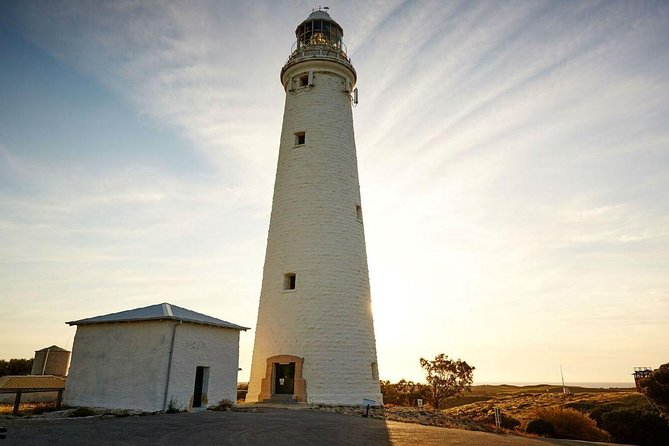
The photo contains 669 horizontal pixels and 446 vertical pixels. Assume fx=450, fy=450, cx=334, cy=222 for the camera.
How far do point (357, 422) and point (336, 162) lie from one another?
11.4 meters

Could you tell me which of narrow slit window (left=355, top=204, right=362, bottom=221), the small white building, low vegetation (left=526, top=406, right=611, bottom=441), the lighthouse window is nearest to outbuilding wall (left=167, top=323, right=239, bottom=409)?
the small white building

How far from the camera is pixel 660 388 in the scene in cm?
1797

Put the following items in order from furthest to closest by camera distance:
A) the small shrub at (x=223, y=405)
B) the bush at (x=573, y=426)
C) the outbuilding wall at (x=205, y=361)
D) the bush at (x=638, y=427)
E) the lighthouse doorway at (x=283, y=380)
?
the bush at (x=573, y=426)
the bush at (x=638, y=427)
the lighthouse doorway at (x=283, y=380)
the small shrub at (x=223, y=405)
the outbuilding wall at (x=205, y=361)

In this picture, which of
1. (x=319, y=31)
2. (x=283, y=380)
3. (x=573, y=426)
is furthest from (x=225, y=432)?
(x=319, y=31)

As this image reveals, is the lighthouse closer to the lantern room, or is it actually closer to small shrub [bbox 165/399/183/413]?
the lantern room

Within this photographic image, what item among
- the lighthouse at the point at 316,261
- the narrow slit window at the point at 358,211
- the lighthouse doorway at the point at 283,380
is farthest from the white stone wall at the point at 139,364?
the narrow slit window at the point at 358,211

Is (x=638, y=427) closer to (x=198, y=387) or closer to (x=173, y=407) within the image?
(x=198, y=387)

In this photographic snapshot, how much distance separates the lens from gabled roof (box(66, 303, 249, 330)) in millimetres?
14688

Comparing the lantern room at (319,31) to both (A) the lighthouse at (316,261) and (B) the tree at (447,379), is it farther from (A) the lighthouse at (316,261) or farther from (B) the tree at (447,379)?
(B) the tree at (447,379)

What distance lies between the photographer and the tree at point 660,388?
17828 millimetres

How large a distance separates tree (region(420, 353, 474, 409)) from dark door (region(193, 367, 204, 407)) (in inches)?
734

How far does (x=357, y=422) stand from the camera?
12797 millimetres

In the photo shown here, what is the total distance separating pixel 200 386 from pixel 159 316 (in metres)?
3.14

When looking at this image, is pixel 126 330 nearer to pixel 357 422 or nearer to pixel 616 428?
pixel 357 422
